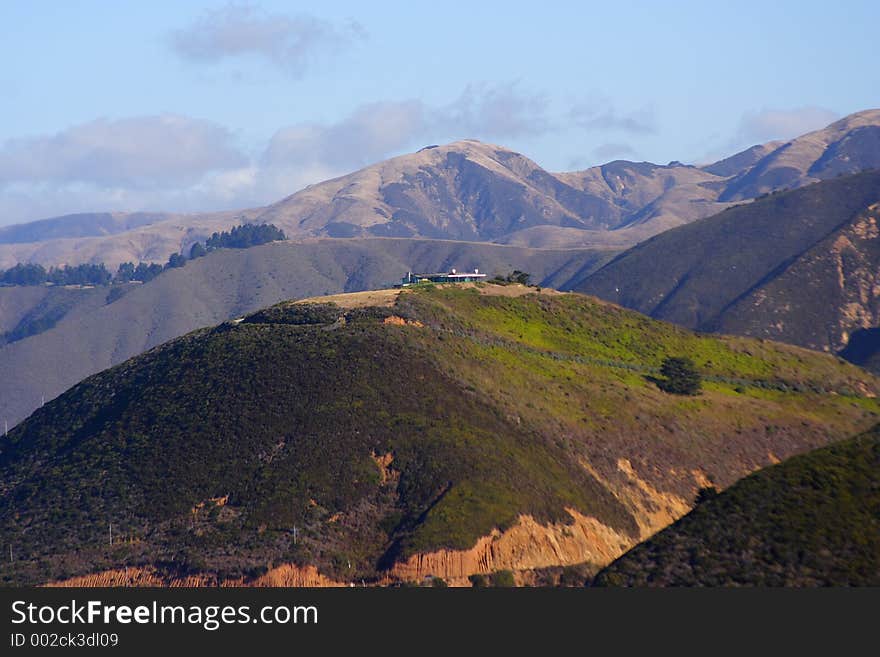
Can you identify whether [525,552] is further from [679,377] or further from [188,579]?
[679,377]

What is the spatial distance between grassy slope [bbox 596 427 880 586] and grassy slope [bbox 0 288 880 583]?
117 feet

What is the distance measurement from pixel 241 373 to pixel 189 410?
7273mm

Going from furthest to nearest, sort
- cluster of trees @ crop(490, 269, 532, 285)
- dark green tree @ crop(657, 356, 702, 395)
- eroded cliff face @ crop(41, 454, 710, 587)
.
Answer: cluster of trees @ crop(490, 269, 532, 285), dark green tree @ crop(657, 356, 702, 395), eroded cliff face @ crop(41, 454, 710, 587)

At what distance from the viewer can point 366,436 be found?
4638 inches

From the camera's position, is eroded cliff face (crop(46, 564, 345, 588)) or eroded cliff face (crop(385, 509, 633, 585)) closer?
eroded cliff face (crop(46, 564, 345, 588))

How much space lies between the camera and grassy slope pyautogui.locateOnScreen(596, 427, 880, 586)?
6134 cm

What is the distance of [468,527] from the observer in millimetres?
103562

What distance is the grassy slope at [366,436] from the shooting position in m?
107

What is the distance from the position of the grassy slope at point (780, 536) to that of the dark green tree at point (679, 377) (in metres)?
74.0

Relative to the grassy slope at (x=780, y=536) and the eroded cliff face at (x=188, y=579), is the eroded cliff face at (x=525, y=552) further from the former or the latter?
the grassy slope at (x=780, y=536)

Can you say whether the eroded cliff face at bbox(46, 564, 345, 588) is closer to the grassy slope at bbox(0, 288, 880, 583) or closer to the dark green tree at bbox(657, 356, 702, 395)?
the grassy slope at bbox(0, 288, 880, 583)

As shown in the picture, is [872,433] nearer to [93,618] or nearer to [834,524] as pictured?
[834,524]

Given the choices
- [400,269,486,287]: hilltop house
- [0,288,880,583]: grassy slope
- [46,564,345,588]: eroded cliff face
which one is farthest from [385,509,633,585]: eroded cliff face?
[400,269,486,287]: hilltop house

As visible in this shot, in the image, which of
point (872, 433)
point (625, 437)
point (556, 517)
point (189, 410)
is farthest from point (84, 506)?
point (872, 433)
